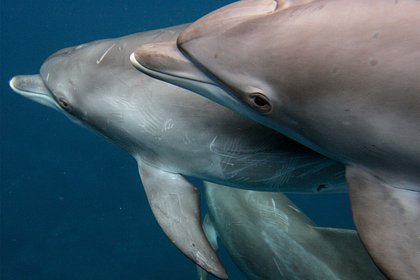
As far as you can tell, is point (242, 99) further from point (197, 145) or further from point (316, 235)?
point (316, 235)

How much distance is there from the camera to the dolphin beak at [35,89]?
17.8ft

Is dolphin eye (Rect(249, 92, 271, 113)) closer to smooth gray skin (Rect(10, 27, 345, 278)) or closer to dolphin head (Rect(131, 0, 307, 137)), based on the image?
dolphin head (Rect(131, 0, 307, 137))

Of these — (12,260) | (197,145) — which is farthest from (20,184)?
(197,145)

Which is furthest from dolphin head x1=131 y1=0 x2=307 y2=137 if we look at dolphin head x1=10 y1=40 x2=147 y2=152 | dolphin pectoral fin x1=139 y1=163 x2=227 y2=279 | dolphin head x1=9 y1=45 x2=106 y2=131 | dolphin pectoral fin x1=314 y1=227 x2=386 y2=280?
dolphin pectoral fin x1=314 y1=227 x2=386 y2=280

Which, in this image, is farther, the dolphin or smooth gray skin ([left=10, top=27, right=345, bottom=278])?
smooth gray skin ([left=10, top=27, right=345, bottom=278])

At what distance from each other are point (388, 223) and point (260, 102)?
108 centimetres

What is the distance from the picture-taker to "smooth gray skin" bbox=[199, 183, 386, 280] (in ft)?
18.2

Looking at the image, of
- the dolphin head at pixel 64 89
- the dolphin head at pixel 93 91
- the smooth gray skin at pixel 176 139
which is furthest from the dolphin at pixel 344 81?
the dolphin head at pixel 64 89

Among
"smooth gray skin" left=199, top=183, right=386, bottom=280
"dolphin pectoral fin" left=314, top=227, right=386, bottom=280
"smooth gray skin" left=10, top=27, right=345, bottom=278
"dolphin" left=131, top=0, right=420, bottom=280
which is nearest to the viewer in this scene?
"dolphin" left=131, top=0, right=420, bottom=280

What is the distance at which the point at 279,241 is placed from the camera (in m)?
6.44

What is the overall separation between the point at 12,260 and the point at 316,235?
37.9 feet

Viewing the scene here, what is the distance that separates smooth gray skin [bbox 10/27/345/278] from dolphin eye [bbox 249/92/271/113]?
3.31 feet

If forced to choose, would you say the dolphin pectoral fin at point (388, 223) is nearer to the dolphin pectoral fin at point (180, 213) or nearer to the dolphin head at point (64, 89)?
the dolphin pectoral fin at point (180, 213)

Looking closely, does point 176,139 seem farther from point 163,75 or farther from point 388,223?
point 388,223
